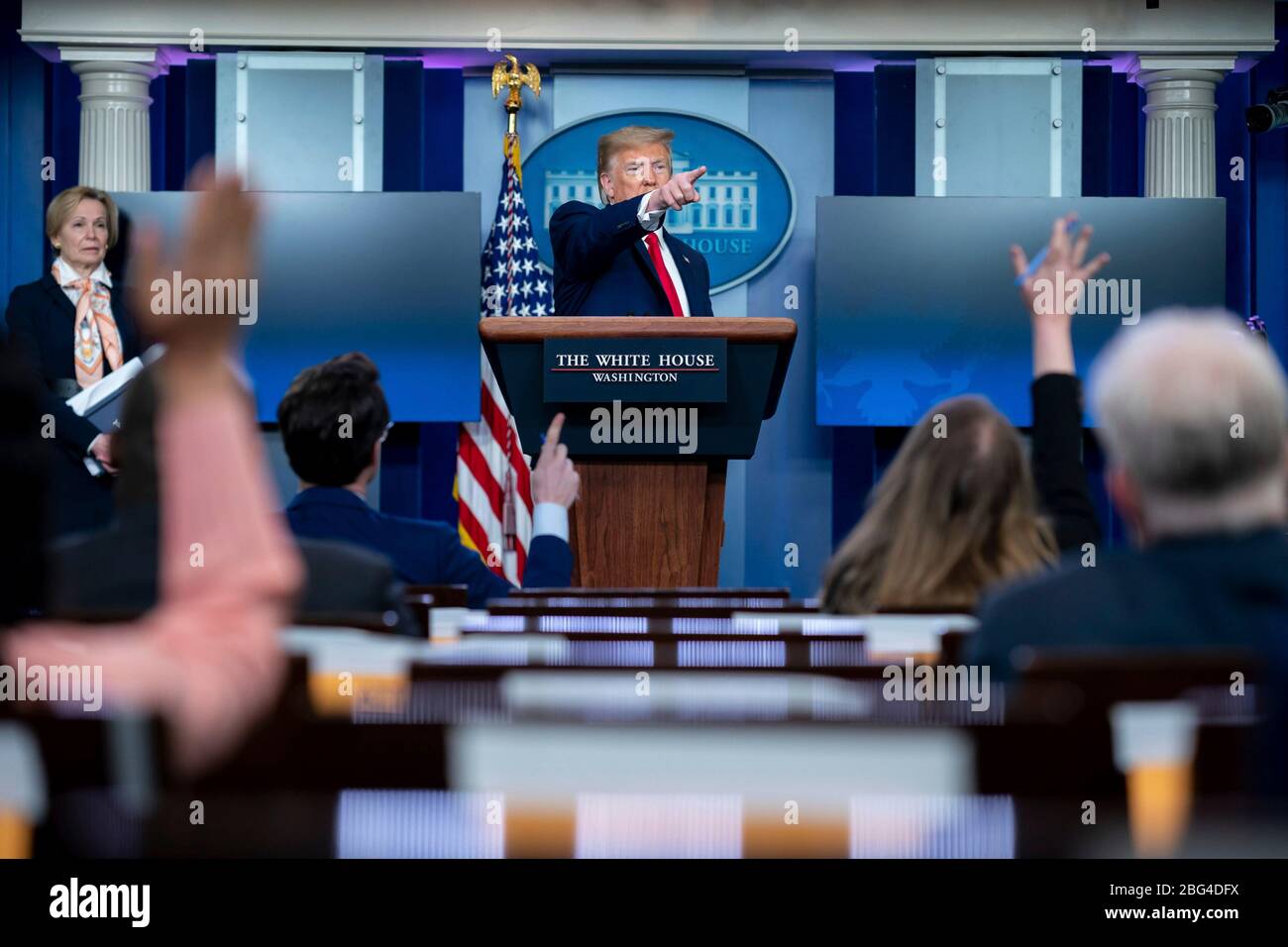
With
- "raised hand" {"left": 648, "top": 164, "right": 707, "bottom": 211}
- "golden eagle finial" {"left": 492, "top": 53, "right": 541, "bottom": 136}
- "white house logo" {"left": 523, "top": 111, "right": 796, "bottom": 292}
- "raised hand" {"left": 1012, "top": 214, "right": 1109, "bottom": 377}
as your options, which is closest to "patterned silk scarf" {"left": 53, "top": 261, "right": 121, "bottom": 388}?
"raised hand" {"left": 648, "top": 164, "right": 707, "bottom": 211}

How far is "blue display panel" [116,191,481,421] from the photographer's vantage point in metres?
6.43

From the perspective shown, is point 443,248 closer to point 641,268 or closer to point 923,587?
point 641,268

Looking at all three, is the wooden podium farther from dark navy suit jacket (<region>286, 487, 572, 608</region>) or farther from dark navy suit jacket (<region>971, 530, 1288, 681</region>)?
dark navy suit jacket (<region>971, 530, 1288, 681</region>)

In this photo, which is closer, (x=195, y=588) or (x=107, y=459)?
(x=195, y=588)

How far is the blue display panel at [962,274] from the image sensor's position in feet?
21.1

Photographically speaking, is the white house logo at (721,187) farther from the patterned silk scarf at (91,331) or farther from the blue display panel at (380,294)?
the patterned silk scarf at (91,331)

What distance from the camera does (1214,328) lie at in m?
1.25

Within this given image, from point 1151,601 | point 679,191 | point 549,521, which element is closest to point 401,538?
point 549,521

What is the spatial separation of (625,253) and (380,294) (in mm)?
2248

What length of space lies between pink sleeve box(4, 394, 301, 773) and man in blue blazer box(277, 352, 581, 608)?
1.31 meters

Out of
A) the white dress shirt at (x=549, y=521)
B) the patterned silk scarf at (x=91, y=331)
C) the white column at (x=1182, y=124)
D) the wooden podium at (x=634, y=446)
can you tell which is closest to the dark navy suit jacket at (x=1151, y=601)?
the white dress shirt at (x=549, y=521)

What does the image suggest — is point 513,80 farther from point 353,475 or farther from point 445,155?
point 353,475
